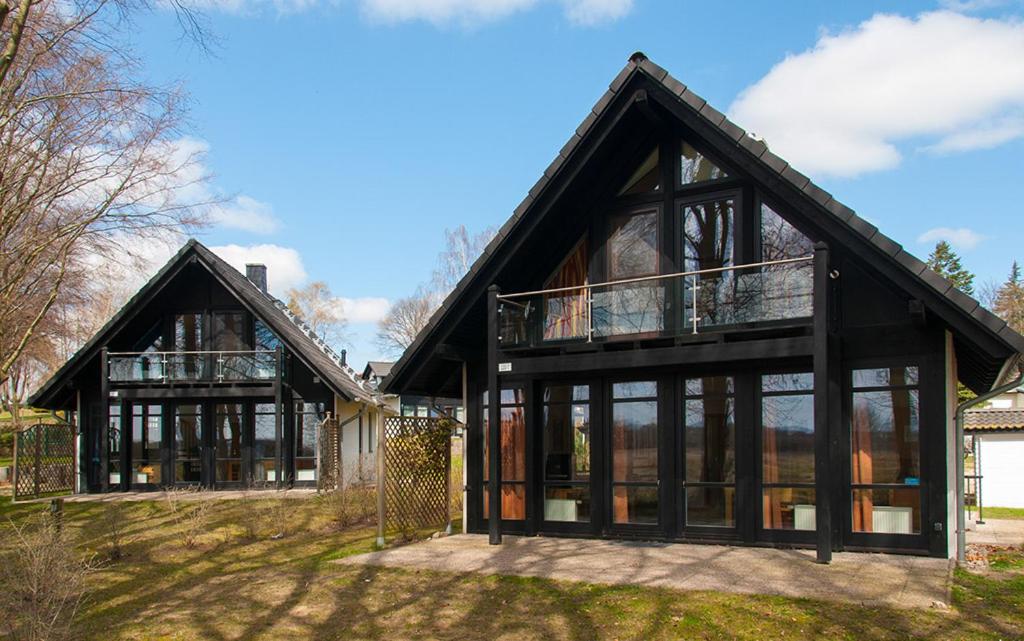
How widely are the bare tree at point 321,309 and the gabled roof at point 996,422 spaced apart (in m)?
40.3

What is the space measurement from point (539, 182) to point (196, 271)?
14.8m

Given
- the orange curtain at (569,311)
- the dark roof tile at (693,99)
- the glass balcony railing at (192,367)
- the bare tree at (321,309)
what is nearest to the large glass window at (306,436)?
the glass balcony railing at (192,367)

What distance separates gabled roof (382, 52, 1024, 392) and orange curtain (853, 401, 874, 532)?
1.48 metres

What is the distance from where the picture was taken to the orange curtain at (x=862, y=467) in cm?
1041

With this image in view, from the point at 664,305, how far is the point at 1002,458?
17.5 metres

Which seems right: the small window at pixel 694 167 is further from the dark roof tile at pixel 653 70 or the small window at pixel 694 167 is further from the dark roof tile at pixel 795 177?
the dark roof tile at pixel 795 177

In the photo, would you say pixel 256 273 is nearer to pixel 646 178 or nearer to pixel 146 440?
pixel 146 440

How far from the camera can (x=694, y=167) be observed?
1191 centimetres

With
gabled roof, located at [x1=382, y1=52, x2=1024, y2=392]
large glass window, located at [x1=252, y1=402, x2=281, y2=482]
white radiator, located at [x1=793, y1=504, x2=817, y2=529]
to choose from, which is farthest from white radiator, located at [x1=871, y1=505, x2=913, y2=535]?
large glass window, located at [x1=252, y1=402, x2=281, y2=482]

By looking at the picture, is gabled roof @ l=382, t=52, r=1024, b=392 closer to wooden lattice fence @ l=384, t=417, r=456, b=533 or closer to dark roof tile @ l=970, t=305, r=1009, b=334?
dark roof tile @ l=970, t=305, r=1009, b=334

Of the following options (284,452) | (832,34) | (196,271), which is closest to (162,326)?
(196,271)

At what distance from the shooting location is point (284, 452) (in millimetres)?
22797

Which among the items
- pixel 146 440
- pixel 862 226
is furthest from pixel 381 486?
pixel 146 440

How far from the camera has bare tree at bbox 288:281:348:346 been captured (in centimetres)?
5616
